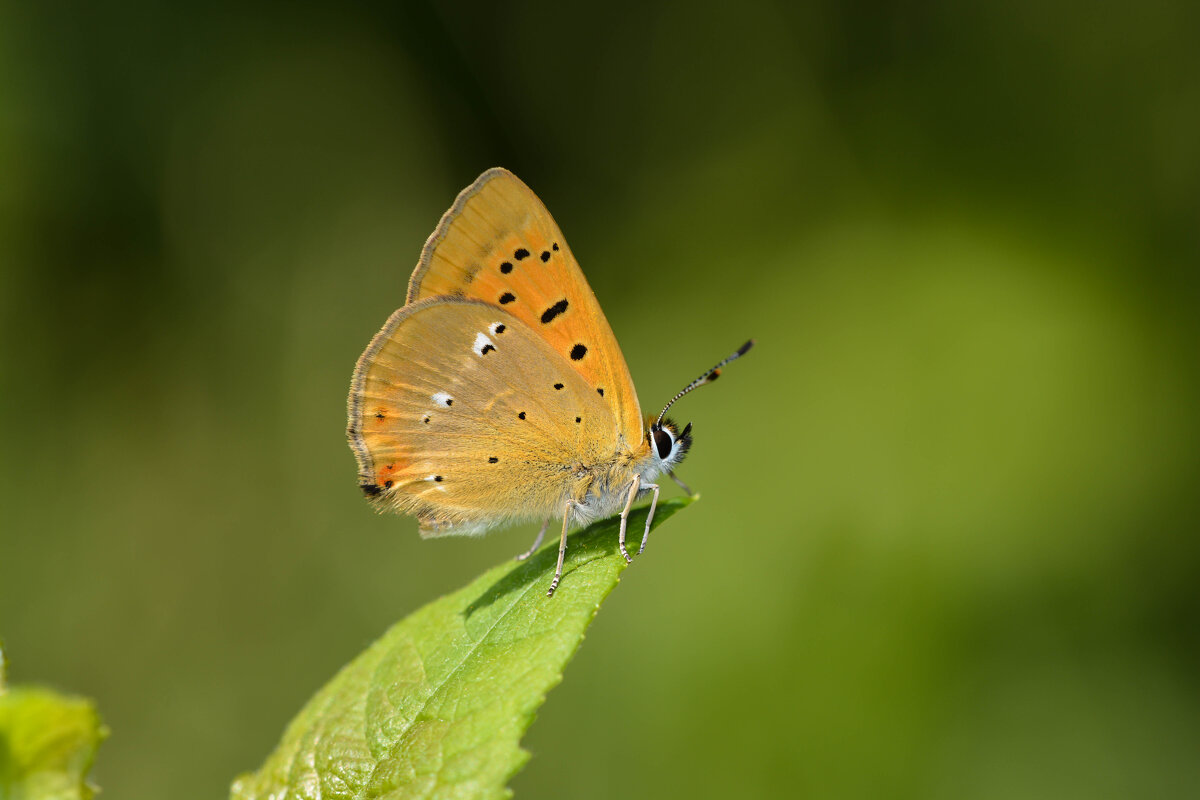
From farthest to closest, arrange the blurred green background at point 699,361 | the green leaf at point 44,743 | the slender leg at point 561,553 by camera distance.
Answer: the blurred green background at point 699,361, the slender leg at point 561,553, the green leaf at point 44,743

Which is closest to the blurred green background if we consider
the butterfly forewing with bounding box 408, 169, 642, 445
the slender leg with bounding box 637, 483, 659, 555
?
the slender leg with bounding box 637, 483, 659, 555

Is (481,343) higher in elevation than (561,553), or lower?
higher

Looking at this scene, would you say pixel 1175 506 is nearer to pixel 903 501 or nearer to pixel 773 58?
pixel 903 501

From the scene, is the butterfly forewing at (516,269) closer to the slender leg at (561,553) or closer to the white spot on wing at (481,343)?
the white spot on wing at (481,343)

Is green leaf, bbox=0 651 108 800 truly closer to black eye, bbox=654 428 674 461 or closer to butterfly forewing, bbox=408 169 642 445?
butterfly forewing, bbox=408 169 642 445

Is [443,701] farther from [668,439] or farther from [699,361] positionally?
[699,361]

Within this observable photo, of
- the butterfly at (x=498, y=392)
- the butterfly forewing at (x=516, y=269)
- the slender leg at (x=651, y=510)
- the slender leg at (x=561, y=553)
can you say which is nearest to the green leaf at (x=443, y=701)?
the slender leg at (x=561, y=553)

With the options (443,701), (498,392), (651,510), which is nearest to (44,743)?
(443,701)
